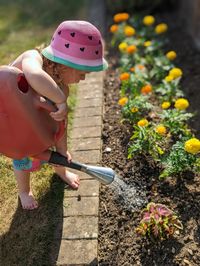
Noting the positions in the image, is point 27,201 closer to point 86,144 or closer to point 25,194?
point 25,194

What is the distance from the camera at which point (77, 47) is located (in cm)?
211

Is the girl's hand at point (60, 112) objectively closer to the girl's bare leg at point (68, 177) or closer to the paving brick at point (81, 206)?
the girl's bare leg at point (68, 177)

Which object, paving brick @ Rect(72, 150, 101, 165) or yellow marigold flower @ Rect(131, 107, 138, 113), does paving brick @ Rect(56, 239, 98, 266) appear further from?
yellow marigold flower @ Rect(131, 107, 138, 113)

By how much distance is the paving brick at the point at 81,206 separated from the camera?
2.62 meters

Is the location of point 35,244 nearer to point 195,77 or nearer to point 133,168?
point 133,168

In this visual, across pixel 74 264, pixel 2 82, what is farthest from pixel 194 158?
pixel 2 82

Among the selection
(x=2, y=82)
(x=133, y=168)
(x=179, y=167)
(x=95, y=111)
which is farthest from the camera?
(x=95, y=111)

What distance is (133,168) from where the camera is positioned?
2.89 meters

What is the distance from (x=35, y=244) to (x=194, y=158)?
1104 mm

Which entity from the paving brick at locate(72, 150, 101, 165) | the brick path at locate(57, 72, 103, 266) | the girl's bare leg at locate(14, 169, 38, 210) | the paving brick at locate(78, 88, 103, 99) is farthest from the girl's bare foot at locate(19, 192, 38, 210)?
the paving brick at locate(78, 88, 103, 99)

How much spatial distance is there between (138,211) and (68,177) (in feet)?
1.71

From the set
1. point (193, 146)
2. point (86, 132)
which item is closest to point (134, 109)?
point (86, 132)

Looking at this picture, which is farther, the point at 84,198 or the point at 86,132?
the point at 86,132

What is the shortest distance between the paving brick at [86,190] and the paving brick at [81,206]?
36 mm
